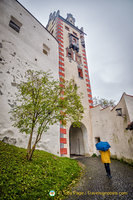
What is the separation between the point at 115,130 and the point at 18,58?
8761 millimetres

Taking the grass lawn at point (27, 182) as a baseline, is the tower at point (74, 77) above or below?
above

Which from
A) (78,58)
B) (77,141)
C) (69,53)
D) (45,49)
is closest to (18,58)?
(45,49)

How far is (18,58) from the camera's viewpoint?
7.01 m

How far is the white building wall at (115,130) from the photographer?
618 cm

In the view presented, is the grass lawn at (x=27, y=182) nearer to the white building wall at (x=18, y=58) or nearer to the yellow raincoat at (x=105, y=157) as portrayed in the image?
the yellow raincoat at (x=105, y=157)

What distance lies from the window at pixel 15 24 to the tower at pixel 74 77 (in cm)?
470

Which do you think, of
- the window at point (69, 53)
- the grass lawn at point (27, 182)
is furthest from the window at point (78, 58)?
the grass lawn at point (27, 182)

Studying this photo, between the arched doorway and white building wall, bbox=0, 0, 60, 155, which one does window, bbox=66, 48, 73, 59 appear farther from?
the arched doorway

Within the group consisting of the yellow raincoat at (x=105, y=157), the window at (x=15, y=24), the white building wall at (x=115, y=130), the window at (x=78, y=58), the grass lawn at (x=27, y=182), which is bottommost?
the grass lawn at (x=27, y=182)

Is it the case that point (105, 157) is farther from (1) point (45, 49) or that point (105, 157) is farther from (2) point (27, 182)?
(1) point (45, 49)

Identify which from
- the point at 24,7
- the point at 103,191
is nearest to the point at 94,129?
the point at 103,191

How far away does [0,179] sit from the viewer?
99.3 inches

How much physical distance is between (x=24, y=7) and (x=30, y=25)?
1.57m

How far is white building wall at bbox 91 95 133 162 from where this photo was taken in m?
6.18
